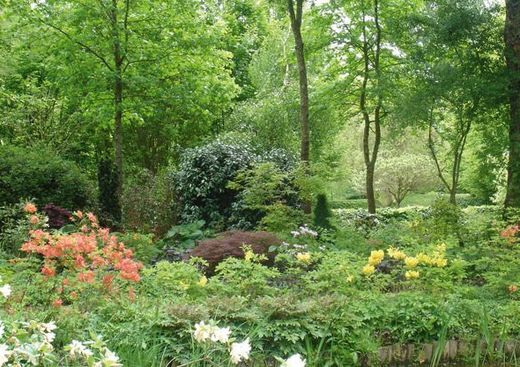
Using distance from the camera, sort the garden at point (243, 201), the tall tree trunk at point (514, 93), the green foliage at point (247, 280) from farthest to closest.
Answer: the tall tree trunk at point (514, 93)
the green foliage at point (247, 280)
the garden at point (243, 201)

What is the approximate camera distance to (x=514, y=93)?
941cm

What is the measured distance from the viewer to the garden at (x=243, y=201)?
11.5 ft

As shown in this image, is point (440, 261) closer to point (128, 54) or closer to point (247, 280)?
point (247, 280)

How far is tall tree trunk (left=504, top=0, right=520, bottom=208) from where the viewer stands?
909cm

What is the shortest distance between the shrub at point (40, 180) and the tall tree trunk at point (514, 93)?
7.12 meters

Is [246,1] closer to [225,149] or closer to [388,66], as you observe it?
[388,66]

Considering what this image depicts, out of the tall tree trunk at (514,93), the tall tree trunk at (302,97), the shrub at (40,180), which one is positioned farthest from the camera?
the tall tree trunk at (302,97)

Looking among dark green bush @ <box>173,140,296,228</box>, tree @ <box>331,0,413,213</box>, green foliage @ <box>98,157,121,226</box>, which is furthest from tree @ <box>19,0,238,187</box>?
tree @ <box>331,0,413,213</box>

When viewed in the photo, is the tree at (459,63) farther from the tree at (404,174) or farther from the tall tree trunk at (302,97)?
the tree at (404,174)

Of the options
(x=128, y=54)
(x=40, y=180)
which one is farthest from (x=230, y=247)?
(x=128, y=54)

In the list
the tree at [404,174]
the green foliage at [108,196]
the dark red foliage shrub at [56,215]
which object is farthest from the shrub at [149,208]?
the tree at [404,174]

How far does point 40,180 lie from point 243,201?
137 inches

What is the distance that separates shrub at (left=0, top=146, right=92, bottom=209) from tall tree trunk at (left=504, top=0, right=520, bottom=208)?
7118mm

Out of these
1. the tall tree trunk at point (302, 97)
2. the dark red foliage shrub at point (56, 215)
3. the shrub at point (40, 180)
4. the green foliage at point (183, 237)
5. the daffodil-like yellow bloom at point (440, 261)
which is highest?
the tall tree trunk at point (302, 97)
